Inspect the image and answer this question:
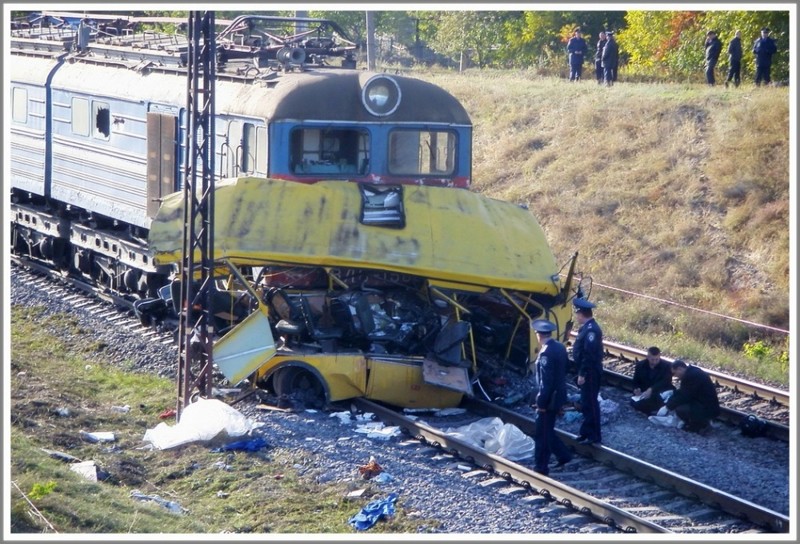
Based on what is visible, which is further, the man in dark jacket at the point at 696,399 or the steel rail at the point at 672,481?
the man in dark jacket at the point at 696,399

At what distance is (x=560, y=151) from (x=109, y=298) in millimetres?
12328

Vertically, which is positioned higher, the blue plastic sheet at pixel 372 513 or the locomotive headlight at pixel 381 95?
the locomotive headlight at pixel 381 95

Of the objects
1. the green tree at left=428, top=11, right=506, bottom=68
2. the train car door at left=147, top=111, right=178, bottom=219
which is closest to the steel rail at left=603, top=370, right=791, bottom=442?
the train car door at left=147, top=111, right=178, bottom=219

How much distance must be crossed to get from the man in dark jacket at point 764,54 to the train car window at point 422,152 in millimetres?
12192

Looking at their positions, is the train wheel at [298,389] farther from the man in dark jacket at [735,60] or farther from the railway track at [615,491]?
the man in dark jacket at [735,60]

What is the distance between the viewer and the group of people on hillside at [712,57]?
22.8m

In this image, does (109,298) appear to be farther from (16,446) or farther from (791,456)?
(791,456)

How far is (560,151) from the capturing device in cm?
2450

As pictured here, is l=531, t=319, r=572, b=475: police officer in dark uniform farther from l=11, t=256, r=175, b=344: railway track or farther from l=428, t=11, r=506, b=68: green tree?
l=428, t=11, r=506, b=68: green tree

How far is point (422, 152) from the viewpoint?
12.3 meters

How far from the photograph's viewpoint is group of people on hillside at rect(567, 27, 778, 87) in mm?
22797

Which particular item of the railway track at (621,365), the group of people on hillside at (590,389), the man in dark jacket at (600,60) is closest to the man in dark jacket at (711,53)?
the man in dark jacket at (600,60)

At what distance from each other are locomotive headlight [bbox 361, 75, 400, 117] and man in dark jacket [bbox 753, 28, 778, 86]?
504 inches

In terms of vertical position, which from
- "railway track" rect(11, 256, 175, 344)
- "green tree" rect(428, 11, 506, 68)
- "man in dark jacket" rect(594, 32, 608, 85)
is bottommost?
"railway track" rect(11, 256, 175, 344)
